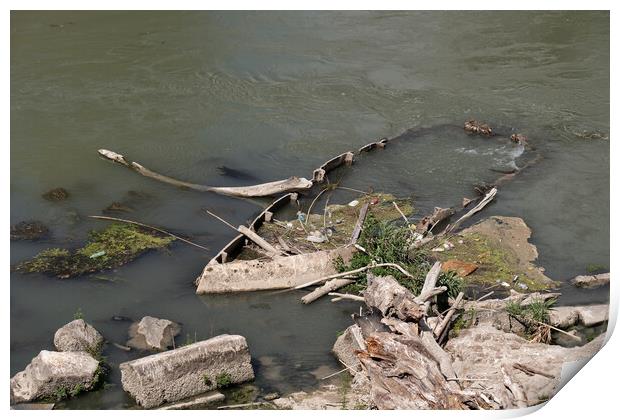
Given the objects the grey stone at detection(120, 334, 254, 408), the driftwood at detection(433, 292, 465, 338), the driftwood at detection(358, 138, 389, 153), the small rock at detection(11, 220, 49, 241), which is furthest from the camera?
the driftwood at detection(358, 138, 389, 153)

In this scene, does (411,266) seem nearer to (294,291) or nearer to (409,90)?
(294,291)

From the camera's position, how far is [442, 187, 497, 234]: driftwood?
47.2 feet

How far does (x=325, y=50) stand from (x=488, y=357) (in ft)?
46.8

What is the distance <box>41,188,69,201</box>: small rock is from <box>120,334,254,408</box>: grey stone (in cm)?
646

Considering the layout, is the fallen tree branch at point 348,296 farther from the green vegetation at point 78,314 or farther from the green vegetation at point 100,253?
the green vegetation at point 78,314

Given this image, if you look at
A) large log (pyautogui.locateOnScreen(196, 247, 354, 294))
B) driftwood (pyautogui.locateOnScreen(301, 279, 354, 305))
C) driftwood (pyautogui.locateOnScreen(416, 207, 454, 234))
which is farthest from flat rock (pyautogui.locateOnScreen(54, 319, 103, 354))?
driftwood (pyautogui.locateOnScreen(416, 207, 454, 234))

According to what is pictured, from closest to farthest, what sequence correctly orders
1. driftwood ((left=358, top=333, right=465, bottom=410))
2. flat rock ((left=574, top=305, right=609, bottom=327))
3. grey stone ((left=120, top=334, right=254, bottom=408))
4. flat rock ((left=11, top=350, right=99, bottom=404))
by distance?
1. driftwood ((left=358, top=333, right=465, bottom=410))
2. grey stone ((left=120, top=334, right=254, bottom=408))
3. flat rock ((left=11, top=350, right=99, bottom=404))
4. flat rock ((left=574, top=305, right=609, bottom=327))

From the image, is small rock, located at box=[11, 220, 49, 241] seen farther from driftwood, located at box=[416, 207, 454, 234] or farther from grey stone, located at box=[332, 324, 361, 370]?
driftwood, located at box=[416, 207, 454, 234]

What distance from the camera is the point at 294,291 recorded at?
12.5 m

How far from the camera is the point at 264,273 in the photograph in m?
12.5

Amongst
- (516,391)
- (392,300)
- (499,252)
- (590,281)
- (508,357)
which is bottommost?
(590,281)

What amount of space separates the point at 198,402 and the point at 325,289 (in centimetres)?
316

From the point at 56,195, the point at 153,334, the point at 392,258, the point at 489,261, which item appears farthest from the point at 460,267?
the point at 56,195

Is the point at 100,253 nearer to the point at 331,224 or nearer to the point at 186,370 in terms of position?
the point at 331,224
